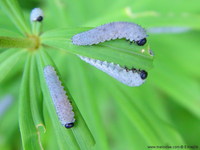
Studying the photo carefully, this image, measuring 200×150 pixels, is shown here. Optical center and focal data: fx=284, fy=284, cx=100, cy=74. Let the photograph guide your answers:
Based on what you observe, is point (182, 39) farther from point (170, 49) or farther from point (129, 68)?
point (129, 68)

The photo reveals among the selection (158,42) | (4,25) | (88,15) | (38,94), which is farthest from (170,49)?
(38,94)

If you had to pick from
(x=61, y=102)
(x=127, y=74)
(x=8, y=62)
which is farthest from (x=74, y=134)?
(x=8, y=62)

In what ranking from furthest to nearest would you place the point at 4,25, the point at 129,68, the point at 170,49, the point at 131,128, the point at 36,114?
the point at 170,49, the point at 131,128, the point at 4,25, the point at 36,114, the point at 129,68

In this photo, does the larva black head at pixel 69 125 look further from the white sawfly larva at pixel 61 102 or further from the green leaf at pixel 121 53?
the green leaf at pixel 121 53

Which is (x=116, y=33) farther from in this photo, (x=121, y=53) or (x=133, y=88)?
(x=133, y=88)

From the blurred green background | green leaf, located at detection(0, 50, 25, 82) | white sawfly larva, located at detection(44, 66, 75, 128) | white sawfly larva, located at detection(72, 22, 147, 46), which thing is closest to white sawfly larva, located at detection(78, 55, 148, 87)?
white sawfly larva, located at detection(72, 22, 147, 46)

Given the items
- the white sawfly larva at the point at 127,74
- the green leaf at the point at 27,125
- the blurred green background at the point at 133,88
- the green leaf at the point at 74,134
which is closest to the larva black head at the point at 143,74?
the white sawfly larva at the point at 127,74

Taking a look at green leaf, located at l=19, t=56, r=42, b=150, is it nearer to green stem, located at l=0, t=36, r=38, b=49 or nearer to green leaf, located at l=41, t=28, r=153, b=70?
green stem, located at l=0, t=36, r=38, b=49

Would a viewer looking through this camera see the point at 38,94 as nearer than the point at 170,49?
Yes
